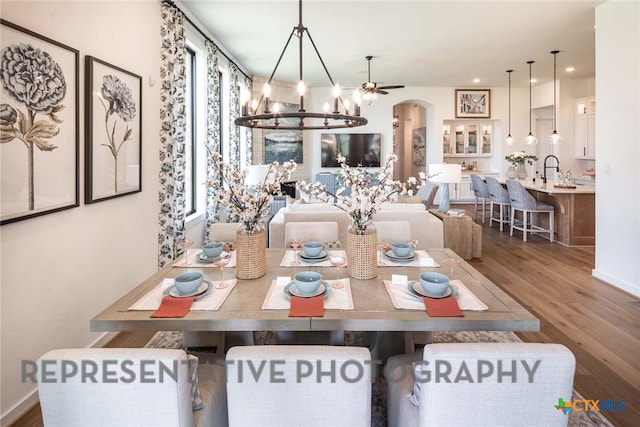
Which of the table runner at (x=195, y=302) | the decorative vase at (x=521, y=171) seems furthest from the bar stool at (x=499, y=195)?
the table runner at (x=195, y=302)

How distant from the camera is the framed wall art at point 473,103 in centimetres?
928

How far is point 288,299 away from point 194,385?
1.80ft

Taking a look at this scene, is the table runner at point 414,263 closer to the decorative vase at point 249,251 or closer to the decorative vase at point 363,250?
the decorative vase at point 363,250

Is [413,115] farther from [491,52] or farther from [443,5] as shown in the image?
[443,5]

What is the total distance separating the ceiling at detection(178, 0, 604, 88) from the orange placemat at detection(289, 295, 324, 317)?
354cm

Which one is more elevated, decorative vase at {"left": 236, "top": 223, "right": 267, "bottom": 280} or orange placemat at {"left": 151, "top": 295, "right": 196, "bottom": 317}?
decorative vase at {"left": 236, "top": 223, "right": 267, "bottom": 280}

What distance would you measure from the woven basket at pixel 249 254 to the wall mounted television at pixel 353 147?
24.0 ft

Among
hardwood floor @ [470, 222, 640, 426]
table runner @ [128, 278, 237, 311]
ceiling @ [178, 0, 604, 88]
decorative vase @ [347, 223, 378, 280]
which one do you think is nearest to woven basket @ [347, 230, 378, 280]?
decorative vase @ [347, 223, 378, 280]

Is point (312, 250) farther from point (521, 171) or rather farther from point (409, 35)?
point (521, 171)

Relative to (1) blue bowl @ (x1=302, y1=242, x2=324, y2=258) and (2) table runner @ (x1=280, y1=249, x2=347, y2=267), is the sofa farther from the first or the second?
(1) blue bowl @ (x1=302, y1=242, x2=324, y2=258)

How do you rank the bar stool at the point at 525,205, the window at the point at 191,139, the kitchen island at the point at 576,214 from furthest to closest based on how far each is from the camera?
the bar stool at the point at 525,205 → the kitchen island at the point at 576,214 → the window at the point at 191,139

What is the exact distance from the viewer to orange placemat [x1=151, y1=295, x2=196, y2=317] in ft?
5.13

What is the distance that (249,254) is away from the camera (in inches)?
79.0

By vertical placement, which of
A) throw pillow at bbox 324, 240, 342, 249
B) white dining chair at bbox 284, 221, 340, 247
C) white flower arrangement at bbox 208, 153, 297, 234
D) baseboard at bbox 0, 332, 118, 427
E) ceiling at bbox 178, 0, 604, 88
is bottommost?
baseboard at bbox 0, 332, 118, 427
